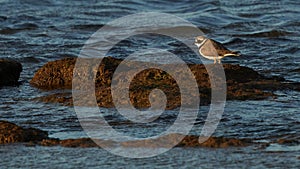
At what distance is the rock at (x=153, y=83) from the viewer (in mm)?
7574

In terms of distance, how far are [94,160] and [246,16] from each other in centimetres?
1063

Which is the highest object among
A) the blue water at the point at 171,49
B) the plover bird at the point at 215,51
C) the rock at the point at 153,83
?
the plover bird at the point at 215,51

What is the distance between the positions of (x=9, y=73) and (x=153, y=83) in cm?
205

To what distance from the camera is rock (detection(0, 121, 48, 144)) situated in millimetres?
6090

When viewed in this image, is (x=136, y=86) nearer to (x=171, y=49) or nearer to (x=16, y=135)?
(x=16, y=135)

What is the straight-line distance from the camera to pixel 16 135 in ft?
20.1

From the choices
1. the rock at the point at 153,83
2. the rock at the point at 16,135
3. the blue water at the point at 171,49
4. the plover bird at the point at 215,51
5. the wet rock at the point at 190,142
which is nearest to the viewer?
the blue water at the point at 171,49

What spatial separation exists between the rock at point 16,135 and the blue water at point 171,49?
0.14 meters

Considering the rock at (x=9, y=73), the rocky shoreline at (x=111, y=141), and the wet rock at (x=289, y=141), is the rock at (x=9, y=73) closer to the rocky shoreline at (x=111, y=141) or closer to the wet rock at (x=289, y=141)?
the rocky shoreline at (x=111, y=141)

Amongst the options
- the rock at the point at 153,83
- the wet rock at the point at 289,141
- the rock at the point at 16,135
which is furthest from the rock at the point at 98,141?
the rock at the point at 153,83

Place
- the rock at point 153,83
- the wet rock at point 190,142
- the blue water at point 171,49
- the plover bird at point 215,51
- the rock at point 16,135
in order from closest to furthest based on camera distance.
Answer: the blue water at point 171,49, the wet rock at point 190,142, the rock at point 16,135, the rock at point 153,83, the plover bird at point 215,51

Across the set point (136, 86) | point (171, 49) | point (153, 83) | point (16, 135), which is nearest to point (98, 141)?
point (16, 135)

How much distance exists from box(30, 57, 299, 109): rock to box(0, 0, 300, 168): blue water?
186 millimetres

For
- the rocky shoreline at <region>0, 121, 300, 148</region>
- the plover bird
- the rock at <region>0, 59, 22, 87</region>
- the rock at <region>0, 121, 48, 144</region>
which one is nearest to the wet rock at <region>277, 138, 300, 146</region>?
the rocky shoreline at <region>0, 121, 300, 148</region>
